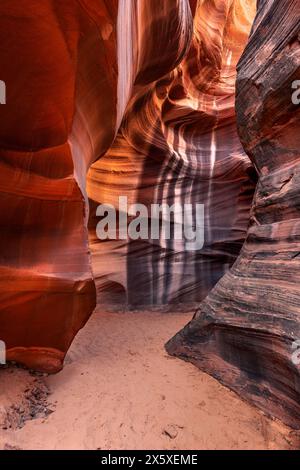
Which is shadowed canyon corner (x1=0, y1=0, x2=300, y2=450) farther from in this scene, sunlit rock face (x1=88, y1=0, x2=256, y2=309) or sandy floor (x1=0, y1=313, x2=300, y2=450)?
sunlit rock face (x1=88, y1=0, x2=256, y2=309)

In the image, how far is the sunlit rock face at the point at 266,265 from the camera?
2.65m

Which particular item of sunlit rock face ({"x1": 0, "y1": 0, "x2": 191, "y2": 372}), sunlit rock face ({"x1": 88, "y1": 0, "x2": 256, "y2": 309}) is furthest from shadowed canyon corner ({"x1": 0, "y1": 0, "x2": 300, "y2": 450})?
sunlit rock face ({"x1": 88, "y1": 0, "x2": 256, "y2": 309})

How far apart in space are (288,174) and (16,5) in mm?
2584

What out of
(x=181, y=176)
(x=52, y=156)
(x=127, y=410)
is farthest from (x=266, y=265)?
(x=181, y=176)

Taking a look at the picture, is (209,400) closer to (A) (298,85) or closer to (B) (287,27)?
(A) (298,85)

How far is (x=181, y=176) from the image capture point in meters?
7.11

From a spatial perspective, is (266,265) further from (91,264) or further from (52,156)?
(52,156)

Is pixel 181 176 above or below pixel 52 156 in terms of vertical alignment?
above

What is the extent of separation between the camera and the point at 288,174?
3227 millimetres

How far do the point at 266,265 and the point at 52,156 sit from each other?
7.24ft

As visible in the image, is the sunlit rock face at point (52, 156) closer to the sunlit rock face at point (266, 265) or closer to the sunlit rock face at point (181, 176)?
the sunlit rock face at point (266, 265)

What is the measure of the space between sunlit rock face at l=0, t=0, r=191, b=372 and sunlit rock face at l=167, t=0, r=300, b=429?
1.36m

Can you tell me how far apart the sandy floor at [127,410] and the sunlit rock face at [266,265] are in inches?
9.0

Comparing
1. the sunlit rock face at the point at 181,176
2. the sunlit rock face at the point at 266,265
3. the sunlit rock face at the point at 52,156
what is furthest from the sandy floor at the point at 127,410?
the sunlit rock face at the point at 181,176
